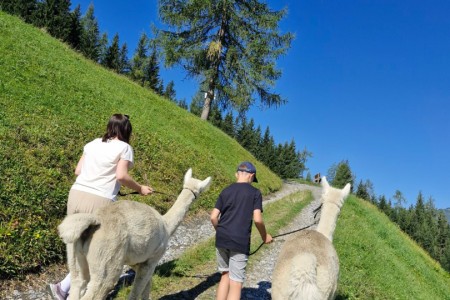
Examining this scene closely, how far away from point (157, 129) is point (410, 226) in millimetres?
113439

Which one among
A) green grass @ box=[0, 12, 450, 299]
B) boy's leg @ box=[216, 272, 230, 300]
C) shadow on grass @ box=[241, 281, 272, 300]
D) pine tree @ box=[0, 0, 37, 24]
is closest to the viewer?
boy's leg @ box=[216, 272, 230, 300]

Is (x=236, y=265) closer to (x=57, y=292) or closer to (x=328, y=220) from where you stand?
(x=328, y=220)

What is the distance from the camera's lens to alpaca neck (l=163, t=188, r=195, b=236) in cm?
584

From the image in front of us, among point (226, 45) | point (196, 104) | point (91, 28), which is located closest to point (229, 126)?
point (196, 104)

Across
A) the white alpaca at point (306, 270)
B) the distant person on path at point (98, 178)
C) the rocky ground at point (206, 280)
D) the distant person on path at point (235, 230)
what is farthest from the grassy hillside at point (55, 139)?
the white alpaca at point (306, 270)

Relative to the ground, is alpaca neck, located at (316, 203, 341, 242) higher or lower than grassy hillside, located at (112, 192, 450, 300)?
higher

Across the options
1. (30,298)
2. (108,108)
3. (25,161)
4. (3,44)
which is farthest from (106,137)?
(3,44)

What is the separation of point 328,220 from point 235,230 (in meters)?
1.70

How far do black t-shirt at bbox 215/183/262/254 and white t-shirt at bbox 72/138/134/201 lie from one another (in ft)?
5.62

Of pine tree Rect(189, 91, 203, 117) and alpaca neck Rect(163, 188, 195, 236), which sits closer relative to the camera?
alpaca neck Rect(163, 188, 195, 236)

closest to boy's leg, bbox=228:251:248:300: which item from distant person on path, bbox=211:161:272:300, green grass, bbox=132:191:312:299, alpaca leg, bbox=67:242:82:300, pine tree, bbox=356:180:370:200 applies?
distant person on path, bbox=211:161:272:300

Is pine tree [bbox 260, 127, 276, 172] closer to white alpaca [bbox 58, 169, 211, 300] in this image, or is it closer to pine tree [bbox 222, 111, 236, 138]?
pine tree [bbox 222, 111, 236, 138]

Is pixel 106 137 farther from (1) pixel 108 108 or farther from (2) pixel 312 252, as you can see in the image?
(1) pixel 108 108

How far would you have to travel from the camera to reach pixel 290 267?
471 centimetres
